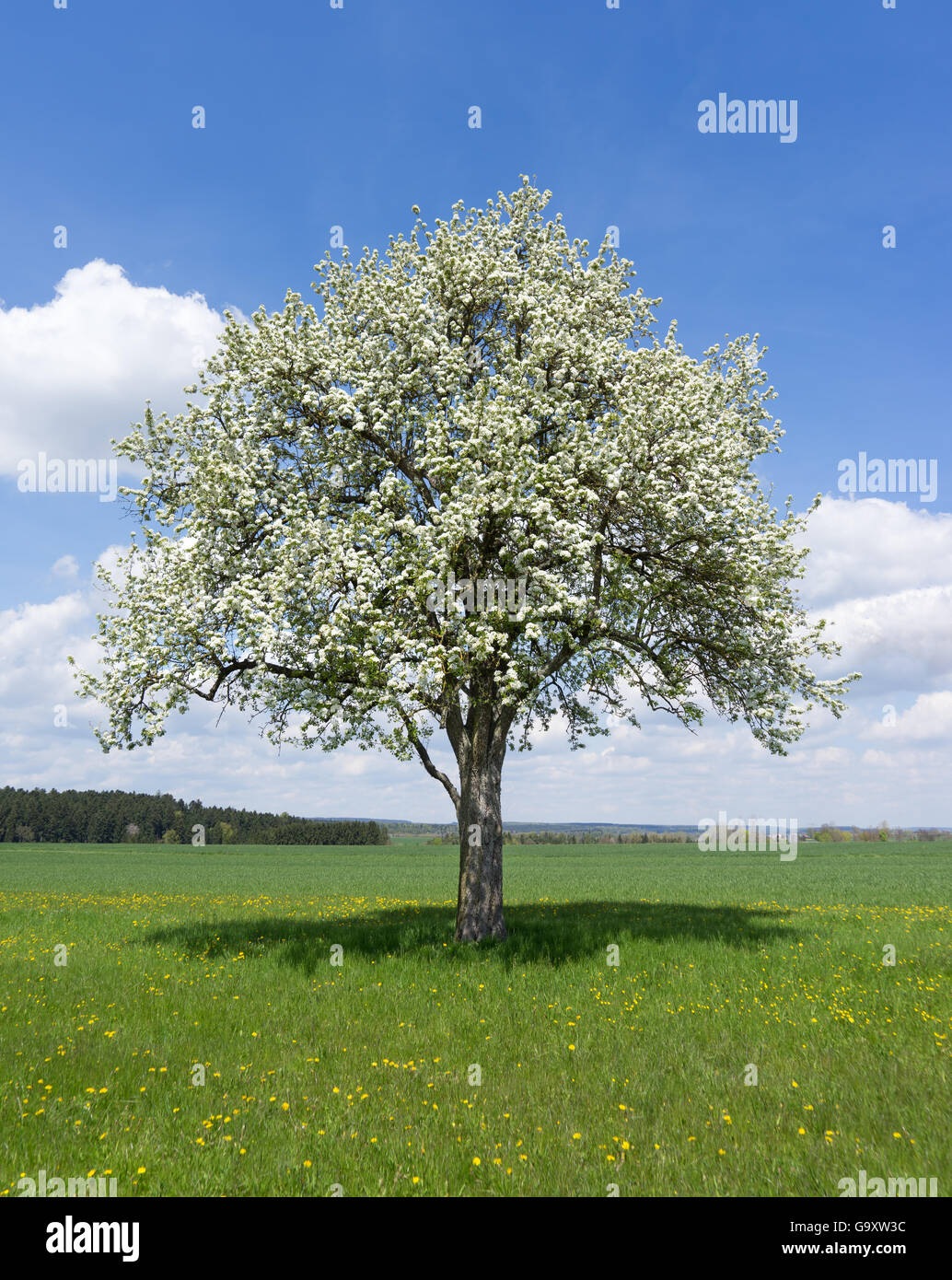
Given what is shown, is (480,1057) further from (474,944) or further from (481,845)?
(481,845)

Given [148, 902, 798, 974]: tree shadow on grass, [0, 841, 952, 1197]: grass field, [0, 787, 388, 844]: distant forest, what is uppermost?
[0, 841, 952, 1197]: grass field

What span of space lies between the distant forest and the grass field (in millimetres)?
149890

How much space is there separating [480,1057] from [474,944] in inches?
260

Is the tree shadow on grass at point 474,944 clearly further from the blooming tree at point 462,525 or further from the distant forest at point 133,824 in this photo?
the distant forest at point 133,824

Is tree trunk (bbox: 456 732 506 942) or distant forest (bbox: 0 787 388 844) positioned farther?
distant forest (bbox: 0 787 388 844)

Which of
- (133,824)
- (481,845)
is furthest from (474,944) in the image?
(133,824)

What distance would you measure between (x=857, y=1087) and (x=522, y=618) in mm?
8872

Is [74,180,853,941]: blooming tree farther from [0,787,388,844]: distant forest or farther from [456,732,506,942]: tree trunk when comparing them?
[0,787,388,844]: distant forest

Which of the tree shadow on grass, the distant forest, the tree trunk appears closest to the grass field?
the tree shadow on grass

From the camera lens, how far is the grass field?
26.0 feet
